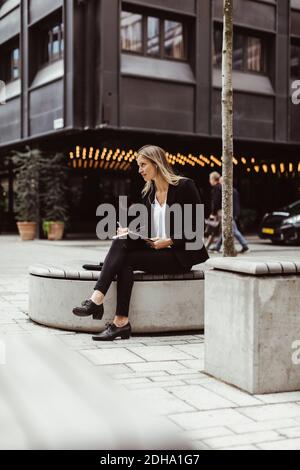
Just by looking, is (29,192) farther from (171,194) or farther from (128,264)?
(128,264)

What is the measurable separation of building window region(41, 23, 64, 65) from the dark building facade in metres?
0.03

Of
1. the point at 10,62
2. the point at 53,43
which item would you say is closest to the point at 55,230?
the point at 53,43

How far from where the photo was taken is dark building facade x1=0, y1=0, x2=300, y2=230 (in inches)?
778

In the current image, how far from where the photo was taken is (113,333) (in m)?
5.68

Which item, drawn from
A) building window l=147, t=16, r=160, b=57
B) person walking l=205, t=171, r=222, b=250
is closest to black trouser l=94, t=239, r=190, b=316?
person walking l=205, t=171, r=222, b=250

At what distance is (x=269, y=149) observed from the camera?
24.1m

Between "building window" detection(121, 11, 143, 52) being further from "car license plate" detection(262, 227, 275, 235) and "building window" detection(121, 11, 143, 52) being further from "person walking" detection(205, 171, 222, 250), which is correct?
"car license plate" detection(262, 227, 275, 235)

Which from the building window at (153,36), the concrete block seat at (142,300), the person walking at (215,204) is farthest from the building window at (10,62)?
the concrete block seat at (142,300)

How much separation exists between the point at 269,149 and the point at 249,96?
2445mm

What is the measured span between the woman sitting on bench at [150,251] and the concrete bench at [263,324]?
5.02 ft

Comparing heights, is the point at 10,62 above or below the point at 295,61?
above

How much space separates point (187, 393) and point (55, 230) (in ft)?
57.5

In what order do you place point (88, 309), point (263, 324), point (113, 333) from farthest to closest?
point (113, 333), point (88, 309), point (263, 324)
